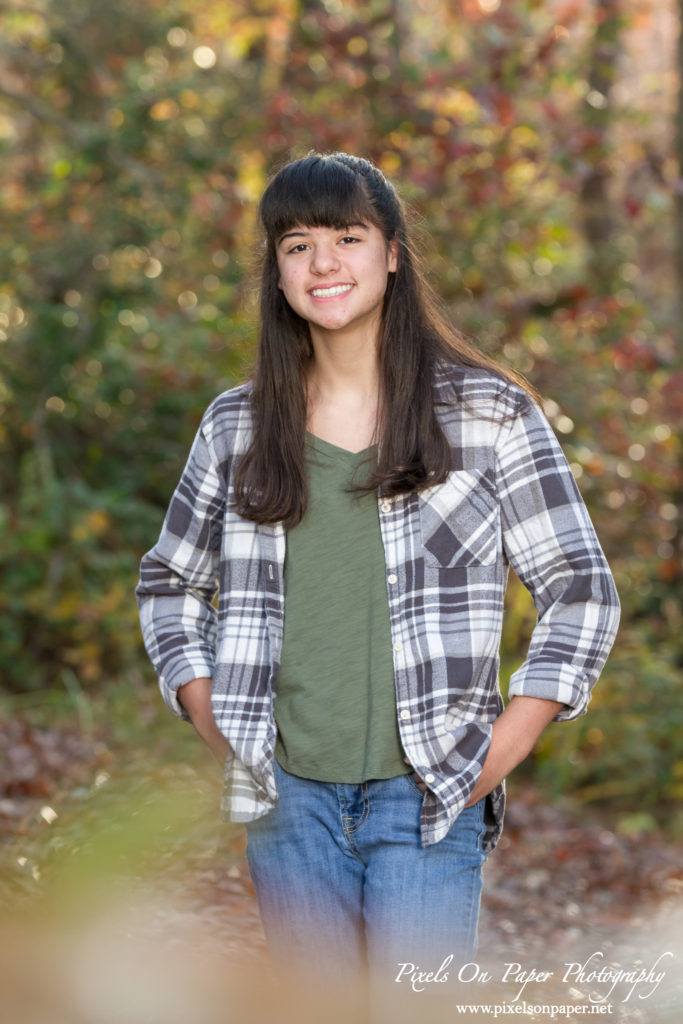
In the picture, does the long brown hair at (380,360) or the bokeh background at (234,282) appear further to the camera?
the bokeh background at (234,282)

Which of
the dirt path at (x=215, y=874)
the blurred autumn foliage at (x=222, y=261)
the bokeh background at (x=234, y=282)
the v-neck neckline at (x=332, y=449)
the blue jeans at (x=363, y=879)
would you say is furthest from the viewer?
the blurred autumn foliage at (x=222, y=261)

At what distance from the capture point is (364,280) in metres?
2.57

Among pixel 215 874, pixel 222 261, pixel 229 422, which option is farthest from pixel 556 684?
pixel 222 261

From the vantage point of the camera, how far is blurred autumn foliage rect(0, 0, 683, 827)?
7453 mm

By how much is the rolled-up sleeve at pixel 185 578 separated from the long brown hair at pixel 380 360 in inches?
5.1

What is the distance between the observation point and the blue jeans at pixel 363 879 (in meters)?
2.29

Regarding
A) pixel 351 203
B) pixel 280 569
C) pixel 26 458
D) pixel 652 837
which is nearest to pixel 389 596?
pixel 280 569

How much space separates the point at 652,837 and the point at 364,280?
4527 millimetres

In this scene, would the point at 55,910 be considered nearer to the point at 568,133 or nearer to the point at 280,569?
the point at 280,569

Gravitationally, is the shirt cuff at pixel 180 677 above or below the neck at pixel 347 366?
below

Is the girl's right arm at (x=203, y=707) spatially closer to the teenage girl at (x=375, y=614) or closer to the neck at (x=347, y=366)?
the teenage girl at (x=375, y=614)

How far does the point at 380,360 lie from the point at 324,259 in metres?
0.26

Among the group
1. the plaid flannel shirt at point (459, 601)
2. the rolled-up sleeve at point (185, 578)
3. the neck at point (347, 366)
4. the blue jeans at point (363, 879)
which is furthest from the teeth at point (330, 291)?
the blue jeans at point (363, 879)

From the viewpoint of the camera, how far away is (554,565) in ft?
7.93
